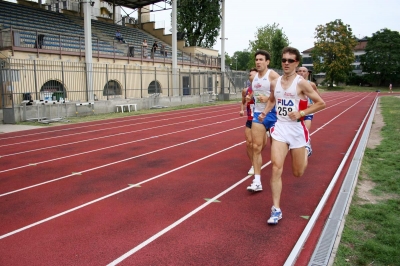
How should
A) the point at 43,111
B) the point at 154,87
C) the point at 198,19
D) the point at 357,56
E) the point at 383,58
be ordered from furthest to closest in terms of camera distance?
1. the point at 357,56
2. the point at 383,58
3. the point at 198,19
4. the point at 154,87
5. the point at 43,111

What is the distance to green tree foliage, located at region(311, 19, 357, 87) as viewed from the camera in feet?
212

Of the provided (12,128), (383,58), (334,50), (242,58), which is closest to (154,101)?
(12,128)

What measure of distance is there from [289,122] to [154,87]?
2282 cm

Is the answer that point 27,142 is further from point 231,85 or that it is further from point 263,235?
point 231,85

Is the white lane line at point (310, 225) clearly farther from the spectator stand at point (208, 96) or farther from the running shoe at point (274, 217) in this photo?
the spectator stand at point (208, 96)

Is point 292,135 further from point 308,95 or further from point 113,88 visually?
point 113,88

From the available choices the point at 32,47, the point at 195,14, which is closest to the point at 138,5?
the point at 195,14

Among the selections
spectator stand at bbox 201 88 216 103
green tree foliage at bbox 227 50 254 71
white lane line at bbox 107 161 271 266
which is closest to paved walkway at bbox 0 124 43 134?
white lane line at bbox 107 161 271 266

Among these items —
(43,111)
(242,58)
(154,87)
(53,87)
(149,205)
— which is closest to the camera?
(149,205)

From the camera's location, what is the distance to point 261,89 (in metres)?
Result: 5.53

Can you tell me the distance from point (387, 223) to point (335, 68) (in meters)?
64.9

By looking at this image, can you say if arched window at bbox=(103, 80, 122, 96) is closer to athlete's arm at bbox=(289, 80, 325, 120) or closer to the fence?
the fence

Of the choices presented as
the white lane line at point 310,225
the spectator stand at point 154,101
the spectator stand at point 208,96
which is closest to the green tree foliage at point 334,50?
the spectator stand at point 208,96

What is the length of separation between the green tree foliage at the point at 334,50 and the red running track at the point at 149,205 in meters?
60.5
